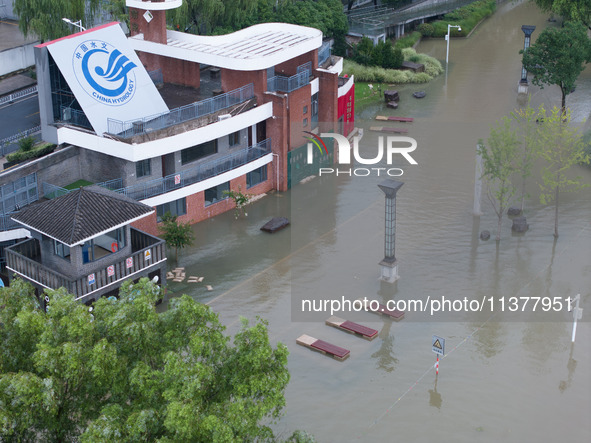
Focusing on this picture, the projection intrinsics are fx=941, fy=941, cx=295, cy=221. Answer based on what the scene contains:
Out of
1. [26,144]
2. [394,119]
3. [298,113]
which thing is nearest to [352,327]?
[298,113]

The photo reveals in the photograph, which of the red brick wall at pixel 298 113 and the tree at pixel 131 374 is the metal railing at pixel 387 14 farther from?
the tree at pixel 131 374

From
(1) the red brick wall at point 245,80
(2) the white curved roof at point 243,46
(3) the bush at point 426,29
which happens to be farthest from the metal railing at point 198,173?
(3) the bush at point 426,29

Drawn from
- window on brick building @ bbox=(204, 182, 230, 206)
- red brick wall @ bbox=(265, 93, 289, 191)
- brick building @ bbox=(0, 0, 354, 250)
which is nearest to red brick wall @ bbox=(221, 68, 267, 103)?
brick building @ bbox=(0, 0, 354, 250)

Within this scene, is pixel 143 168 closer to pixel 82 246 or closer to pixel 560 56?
pixel 82 246

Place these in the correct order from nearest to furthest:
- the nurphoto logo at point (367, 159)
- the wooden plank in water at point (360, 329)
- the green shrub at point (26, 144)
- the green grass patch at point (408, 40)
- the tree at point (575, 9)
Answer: the wooden plank in water at point (360, 329)
the green shrub at point (26, 144)
the nurphoto logo at point (367, 159)
the tree at point (575, 9)
the green grass patch at point (408, 40)

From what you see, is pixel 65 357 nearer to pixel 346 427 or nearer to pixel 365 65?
pixel 346 427
